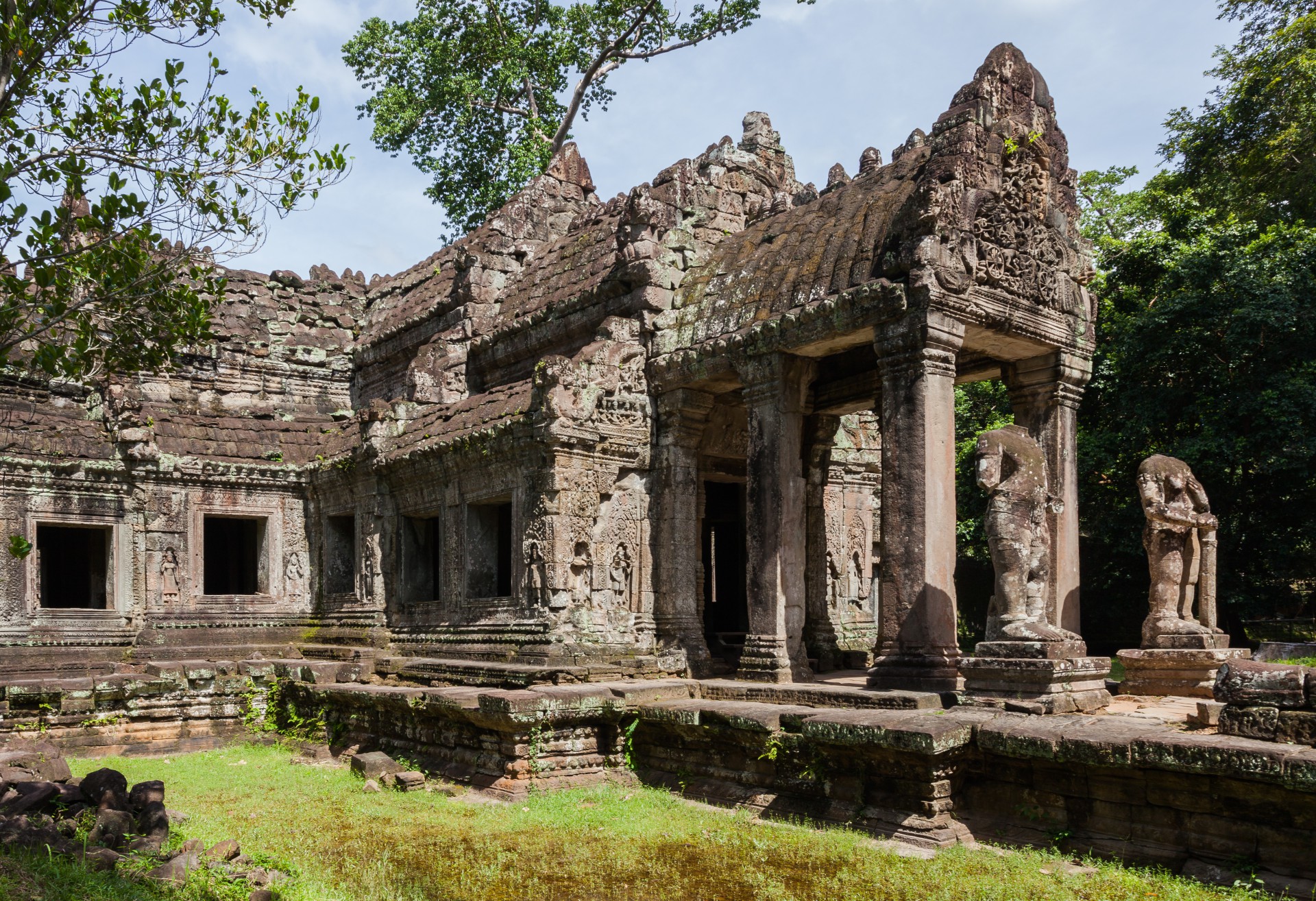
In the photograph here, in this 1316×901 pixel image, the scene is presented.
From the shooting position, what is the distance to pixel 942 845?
291 inches

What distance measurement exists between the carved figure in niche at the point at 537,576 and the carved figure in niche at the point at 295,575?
5937 mm

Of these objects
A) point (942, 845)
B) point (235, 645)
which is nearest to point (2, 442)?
point (235, 645)

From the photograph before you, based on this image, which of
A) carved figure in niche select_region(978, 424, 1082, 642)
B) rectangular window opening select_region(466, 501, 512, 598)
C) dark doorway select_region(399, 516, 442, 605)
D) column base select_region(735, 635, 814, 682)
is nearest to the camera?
carved figure in niche select_region(978, 424, 1082, 642)

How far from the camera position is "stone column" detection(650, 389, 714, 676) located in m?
→ 11.5

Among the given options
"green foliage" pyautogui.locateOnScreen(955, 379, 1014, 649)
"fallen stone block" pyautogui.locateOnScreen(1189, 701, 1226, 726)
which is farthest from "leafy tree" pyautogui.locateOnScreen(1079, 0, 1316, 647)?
"fallen stone block" pyautogui.locateOnScreen(1189, 701, 1226, 726)

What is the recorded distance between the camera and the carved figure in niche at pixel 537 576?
35.8ft

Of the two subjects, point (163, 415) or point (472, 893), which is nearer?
point (472, 893)

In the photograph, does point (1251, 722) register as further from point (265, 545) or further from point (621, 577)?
point (265, 545)

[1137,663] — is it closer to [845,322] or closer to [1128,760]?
[1128,760]

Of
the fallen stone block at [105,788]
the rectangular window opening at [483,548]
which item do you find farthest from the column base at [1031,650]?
the fallen stone block at [105,788]

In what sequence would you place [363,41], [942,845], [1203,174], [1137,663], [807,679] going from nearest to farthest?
[942,845] < [1137,663] < [807,679] < [1203,174] < [363,41]

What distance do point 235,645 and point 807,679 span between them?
8.33 m

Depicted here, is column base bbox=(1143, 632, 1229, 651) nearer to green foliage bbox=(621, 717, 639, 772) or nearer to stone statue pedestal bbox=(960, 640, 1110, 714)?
stone statue pedestal bbox=(960, 640, 1110, 714)

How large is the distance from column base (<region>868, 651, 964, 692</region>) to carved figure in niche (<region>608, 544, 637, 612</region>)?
3201 mm
